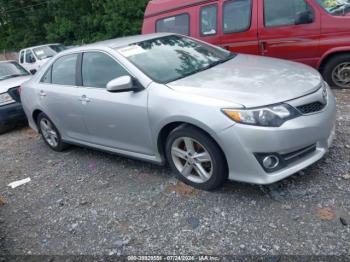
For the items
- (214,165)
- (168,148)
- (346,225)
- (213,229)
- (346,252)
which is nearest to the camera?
(346,252)

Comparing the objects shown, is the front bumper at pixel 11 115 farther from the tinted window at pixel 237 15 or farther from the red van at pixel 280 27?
the tinted window at pixel 237 15

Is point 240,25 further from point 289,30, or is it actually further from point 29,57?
point 29,57

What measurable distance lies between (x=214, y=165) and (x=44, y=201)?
211cm

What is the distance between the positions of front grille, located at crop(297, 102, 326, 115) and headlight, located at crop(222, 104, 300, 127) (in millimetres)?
148

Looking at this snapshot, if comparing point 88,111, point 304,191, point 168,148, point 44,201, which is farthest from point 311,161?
point 44,201

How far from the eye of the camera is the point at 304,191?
3.71 metres

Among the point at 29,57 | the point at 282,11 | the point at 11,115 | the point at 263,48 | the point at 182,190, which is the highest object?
the point at 282,11

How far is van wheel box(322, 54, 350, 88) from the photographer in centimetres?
616

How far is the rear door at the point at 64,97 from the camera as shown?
5.00m

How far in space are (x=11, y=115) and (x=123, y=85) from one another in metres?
4.54

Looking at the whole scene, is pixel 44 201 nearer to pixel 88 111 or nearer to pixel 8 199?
pixel 8 199

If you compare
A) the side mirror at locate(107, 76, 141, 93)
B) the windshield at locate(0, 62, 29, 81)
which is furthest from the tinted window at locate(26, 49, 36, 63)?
the side mirror at locate(107, 76, 141, 93)

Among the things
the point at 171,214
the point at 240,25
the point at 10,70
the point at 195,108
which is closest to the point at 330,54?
the point at 240,25

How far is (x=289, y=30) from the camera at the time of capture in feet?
21.3
